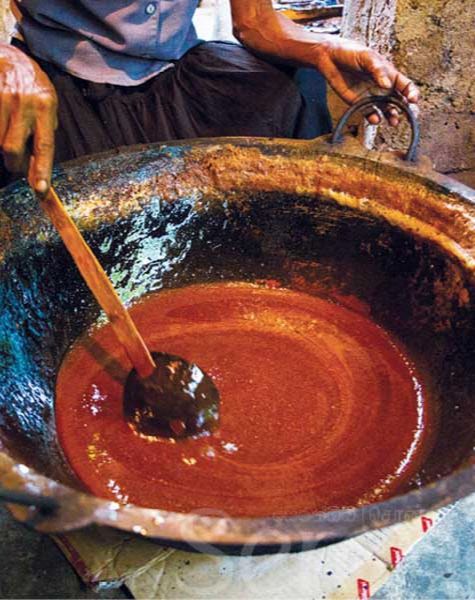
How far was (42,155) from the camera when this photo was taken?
1.09 metres

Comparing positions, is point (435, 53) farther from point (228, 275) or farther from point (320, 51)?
point (228, 275)

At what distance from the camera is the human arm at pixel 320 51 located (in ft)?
4.99

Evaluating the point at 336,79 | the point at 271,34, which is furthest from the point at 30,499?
the point at 271,34

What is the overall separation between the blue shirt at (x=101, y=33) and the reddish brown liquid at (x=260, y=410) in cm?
67

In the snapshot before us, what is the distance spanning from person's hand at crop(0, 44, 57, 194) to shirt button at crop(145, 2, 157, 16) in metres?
0.76

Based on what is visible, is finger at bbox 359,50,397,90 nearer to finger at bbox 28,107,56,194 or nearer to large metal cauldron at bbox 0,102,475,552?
large metal cauldron at bbox 0,102,475,552

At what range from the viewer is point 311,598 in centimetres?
122

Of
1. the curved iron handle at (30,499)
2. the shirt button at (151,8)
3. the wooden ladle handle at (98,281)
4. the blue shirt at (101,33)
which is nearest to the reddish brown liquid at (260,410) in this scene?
the wooden ladle handle at (98,281)

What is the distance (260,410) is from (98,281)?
44 centimetres

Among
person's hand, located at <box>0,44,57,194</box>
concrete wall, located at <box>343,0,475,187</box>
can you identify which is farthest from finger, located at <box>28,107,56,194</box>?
concrete wall, located at <box>343,0,475,187</box>

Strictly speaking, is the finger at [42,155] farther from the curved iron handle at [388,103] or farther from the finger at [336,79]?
the finger at [336,79]

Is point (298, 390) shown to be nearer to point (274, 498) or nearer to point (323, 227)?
point (274, 498)

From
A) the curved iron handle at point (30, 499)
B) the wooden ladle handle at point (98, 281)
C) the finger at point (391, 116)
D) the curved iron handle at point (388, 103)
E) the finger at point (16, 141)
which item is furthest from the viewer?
the finger at point (391, 116)

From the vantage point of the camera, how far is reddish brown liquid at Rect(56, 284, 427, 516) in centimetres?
125
